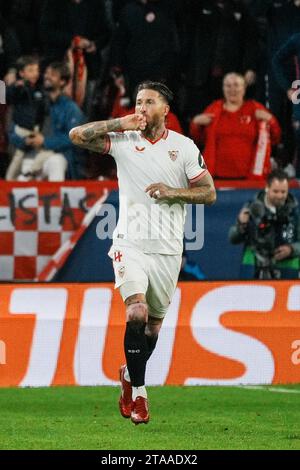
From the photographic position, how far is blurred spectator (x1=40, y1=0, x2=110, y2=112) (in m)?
15.4

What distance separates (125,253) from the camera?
9102mm

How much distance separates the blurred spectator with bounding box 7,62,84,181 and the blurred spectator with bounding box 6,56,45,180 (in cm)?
9

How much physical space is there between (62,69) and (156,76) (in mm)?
1046

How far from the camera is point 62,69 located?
14.6m

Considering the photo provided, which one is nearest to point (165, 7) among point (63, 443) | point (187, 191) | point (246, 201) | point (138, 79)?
point (138, 79)

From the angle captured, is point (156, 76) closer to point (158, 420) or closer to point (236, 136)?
point (236, 136)

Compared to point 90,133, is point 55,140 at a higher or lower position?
lower

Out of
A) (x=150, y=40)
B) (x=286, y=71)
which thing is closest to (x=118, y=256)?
(x=286, y=71)

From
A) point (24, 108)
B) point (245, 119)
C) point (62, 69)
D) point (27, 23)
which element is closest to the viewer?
point (245, 119)

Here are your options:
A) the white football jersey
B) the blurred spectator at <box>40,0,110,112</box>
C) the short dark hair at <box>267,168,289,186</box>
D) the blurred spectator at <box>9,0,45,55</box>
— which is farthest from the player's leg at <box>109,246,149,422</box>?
the blurred spectator at <box>9,0,45,55</box>

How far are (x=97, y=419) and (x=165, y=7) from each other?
664 centimetres

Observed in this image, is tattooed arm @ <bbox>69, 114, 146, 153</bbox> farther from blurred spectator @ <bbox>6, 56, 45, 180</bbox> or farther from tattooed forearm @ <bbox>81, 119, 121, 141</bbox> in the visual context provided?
blurred spectator @ <bbox>6, 56, 45, 180</bbox>

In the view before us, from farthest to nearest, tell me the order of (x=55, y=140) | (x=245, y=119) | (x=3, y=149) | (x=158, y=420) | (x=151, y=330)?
(x=3, y=149) < (x=55, y=140) < (x=245, y=119) < (x=151, y=330) < (x=158, y=420)

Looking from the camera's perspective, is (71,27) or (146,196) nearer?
(146,196)
